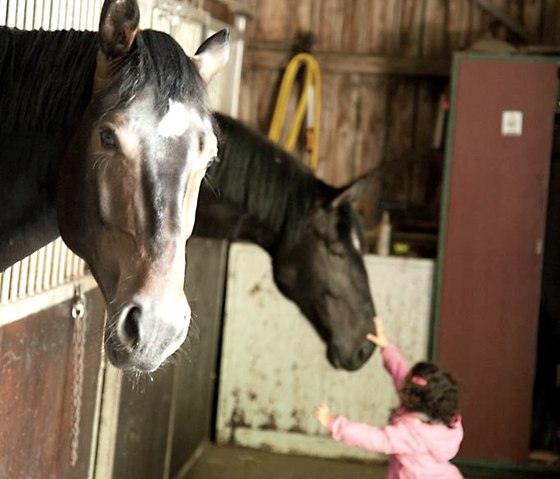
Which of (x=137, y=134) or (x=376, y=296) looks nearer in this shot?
(x=137, y=134)

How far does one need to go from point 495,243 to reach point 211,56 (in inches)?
124

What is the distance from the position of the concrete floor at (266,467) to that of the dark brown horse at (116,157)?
3.03 m

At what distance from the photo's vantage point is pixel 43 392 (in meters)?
2.37

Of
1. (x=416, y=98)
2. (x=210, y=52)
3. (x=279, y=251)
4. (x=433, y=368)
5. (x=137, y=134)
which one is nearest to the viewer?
(x=137, y=134)

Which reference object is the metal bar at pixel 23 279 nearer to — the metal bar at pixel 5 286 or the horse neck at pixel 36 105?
the metal bar at pixel 5 286

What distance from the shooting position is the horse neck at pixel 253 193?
3100 mm

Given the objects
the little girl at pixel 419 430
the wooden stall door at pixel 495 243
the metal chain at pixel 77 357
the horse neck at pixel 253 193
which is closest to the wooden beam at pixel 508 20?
the wooden stall door at pixel 495 243

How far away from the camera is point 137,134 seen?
4.44ft

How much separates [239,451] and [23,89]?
142 inches

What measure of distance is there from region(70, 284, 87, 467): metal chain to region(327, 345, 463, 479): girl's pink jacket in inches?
29.3

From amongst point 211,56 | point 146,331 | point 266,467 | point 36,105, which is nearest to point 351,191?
point 211,56

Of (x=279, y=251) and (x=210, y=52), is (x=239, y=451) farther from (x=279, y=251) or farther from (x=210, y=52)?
(x=210, y=52)

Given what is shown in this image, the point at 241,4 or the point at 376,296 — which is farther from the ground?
the point at 241,4

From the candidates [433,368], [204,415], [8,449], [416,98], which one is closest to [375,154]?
[416,98]
